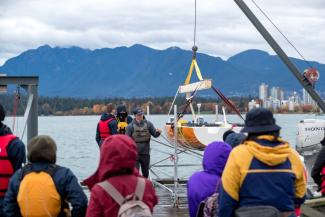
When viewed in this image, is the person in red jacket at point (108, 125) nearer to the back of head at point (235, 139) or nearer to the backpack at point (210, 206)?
the back of head at point (235, 139)

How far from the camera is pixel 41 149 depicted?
5082 mm

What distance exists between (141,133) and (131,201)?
26.3ft

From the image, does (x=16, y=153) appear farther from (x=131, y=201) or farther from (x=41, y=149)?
(x=131, y=201)

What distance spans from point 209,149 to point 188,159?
31516mm

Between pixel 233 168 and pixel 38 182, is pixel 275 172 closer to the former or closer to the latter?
pixel 233 168

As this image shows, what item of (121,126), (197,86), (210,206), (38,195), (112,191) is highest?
(197,86)

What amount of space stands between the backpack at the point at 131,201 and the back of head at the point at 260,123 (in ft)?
2.77

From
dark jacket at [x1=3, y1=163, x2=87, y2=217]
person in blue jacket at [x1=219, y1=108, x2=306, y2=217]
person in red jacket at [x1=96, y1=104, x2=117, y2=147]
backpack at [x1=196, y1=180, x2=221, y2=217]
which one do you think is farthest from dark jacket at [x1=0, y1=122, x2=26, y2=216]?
person in red jacket at [x1=96, y1=104, x2=117, y2=147]

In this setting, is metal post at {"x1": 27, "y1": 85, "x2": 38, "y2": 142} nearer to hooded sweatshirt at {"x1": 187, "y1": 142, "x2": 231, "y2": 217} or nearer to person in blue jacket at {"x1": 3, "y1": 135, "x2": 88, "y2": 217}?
person in blue jacket at {"x1": 3, "y1": 135, "x2": 88, "y2": 217}

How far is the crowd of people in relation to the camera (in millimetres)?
4383

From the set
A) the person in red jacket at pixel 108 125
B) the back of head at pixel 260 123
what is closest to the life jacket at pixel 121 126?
the person in red jacket at pixel 108 125

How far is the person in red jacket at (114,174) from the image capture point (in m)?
4.36

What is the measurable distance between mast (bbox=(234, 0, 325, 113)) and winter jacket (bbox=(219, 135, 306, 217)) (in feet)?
17.8

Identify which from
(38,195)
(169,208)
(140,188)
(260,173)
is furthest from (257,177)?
(169,208)
